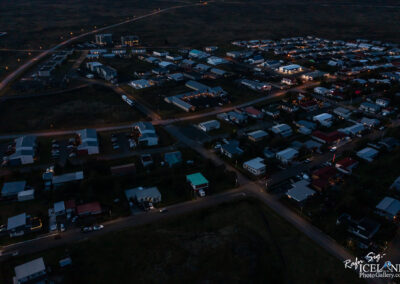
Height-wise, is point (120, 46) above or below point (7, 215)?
above

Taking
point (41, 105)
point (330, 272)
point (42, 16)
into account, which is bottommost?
point (330, 272)

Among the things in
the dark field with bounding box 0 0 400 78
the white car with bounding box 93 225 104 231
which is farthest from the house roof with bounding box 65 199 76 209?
the dark field with bounding box 0 0 400 78

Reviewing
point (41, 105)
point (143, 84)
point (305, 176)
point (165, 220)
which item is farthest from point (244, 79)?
point (165, 220)

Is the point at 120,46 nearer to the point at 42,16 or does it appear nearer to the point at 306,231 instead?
the point at 42,16

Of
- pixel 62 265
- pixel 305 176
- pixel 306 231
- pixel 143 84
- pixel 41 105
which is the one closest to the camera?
pixel 62 265

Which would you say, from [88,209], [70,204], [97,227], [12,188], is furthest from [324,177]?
[12,188]

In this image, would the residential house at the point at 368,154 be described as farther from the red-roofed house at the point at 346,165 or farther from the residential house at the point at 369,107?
the residential house at the point at 369,107
